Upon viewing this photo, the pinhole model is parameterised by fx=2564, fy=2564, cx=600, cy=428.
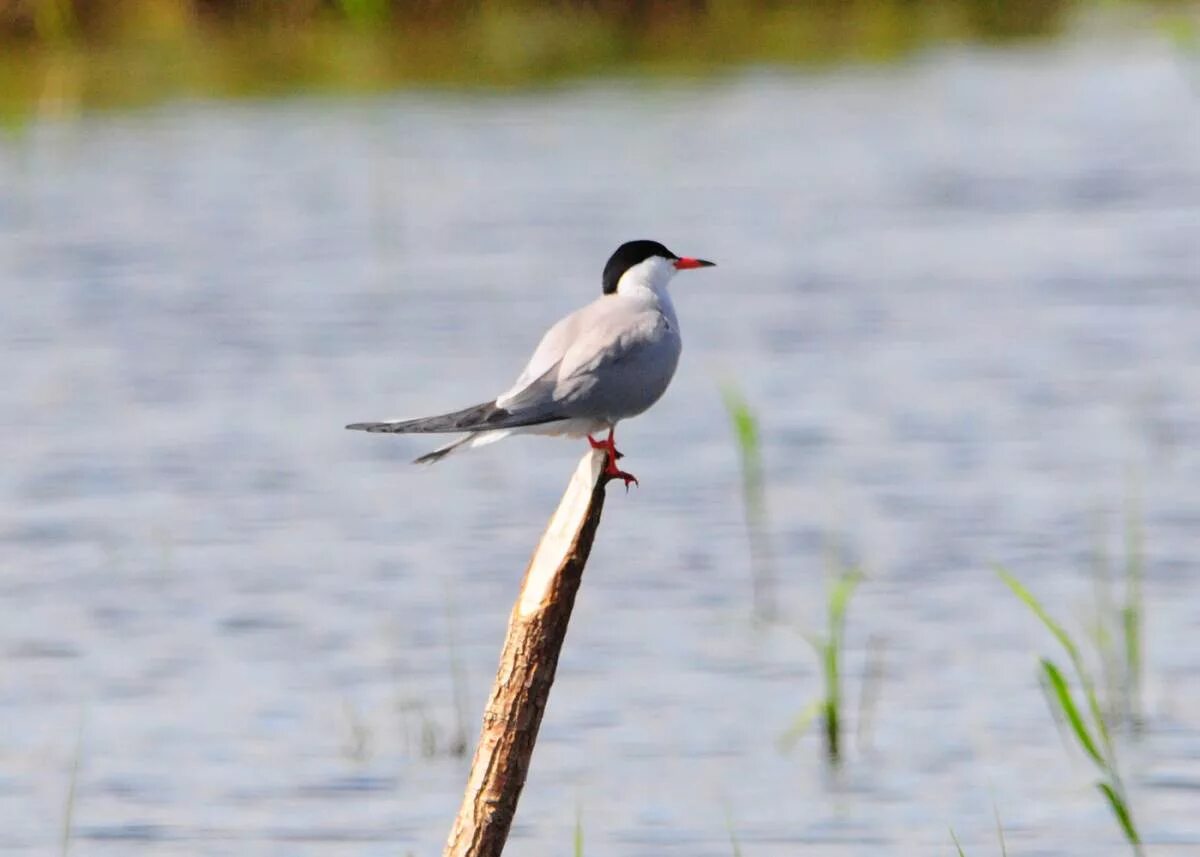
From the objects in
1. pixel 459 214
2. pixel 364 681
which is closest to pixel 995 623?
pixel 364 681

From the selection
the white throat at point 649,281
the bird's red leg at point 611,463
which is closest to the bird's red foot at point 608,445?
the bird's red leg at point 611,463

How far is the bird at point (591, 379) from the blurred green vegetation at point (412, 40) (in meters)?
16.1

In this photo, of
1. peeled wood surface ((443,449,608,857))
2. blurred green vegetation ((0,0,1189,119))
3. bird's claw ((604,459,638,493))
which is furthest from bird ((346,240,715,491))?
blurred green vegetation ((0,0,1189,119))

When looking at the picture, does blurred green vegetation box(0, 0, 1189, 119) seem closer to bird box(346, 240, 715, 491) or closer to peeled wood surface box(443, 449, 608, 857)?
bird box(346, 240, 715, 491)

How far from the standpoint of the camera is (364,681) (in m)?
8.12

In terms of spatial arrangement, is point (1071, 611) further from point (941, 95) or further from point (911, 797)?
point (941, 95)

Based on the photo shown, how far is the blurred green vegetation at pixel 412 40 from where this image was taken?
21812mm

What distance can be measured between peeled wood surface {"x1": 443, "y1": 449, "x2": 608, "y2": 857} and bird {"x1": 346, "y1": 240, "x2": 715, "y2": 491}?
0.28 m

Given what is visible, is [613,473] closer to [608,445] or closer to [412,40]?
[608,445]

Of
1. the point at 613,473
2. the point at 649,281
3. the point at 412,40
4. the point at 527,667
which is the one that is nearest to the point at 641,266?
the point at 649,281

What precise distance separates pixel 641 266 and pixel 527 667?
137 centimetres

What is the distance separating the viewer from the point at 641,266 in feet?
18.9

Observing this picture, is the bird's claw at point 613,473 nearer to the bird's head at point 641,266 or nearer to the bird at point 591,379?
the bird at point 591,379

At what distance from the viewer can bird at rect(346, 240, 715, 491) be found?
16.7ft
